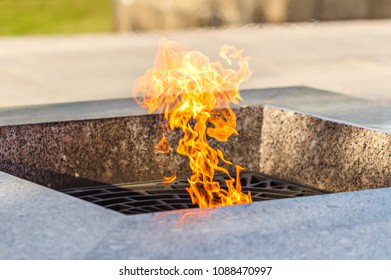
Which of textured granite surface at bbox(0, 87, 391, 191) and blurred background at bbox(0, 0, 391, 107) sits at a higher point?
textured granite surface at bbox(0, 87, 391, 191)

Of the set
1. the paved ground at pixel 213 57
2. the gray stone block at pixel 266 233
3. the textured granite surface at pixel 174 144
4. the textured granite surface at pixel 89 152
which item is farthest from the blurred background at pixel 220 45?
the gray stone block at pixel 266 233

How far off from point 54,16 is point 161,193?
1647 cm

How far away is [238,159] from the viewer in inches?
208

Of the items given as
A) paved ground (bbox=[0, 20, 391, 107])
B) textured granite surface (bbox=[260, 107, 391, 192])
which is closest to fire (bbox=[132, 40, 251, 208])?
textured granite surface (bbox=[260, 107, 391, 192])

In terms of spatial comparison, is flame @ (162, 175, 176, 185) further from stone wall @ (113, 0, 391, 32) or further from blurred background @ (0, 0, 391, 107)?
stone wall @ (113, 0, 391, 32)

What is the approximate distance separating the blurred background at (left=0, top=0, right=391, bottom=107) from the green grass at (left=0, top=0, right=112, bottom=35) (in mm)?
480

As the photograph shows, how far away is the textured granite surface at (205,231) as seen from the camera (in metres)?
3.03

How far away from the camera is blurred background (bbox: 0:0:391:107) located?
10109mm

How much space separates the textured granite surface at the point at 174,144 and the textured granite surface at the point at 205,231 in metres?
1.17

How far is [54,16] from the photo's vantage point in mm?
20734

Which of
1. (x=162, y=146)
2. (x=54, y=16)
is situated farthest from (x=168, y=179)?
(x=54, y=16)

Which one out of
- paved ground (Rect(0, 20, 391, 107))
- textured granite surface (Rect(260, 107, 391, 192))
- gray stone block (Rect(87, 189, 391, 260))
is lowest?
paved ground (Rect(0, 20, 391, 107))

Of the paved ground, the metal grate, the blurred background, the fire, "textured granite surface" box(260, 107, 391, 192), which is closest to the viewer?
the metal grate

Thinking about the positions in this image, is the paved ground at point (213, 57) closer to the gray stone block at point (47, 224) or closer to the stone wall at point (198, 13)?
the stone wall at point (198, 13)
